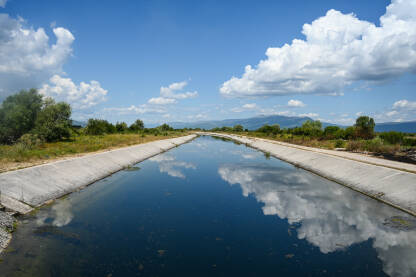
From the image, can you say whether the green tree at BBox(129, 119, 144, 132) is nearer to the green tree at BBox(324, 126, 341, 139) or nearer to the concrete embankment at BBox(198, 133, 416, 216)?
the green tree at BBox(324, 126, 341, 139)

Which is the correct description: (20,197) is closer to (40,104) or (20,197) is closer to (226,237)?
(226,237)

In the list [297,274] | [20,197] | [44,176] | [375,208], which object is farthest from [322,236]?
[44,176]

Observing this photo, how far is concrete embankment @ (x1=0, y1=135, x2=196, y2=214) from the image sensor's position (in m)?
13.1

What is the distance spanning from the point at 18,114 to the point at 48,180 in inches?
1522

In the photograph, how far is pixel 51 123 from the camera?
4475 cm

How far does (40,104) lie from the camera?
5047 cm

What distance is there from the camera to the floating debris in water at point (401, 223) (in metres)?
11.8

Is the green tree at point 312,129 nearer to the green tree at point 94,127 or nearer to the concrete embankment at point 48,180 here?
the concrete embankment at point 48,180

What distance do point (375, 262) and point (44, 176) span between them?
66.6 feet

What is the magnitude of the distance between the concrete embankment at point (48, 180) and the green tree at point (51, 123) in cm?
2365

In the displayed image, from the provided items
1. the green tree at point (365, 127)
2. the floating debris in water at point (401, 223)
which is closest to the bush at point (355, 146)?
A: the green tree at point (365, 127)

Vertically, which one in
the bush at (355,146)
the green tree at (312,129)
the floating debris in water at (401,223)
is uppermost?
the green tree at (312,129)

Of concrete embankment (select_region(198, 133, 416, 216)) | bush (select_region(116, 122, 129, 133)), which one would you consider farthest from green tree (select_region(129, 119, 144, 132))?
concrete embankment (select_region(198, 133, 416, 216))

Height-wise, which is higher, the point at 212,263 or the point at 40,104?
the point at 40,104
